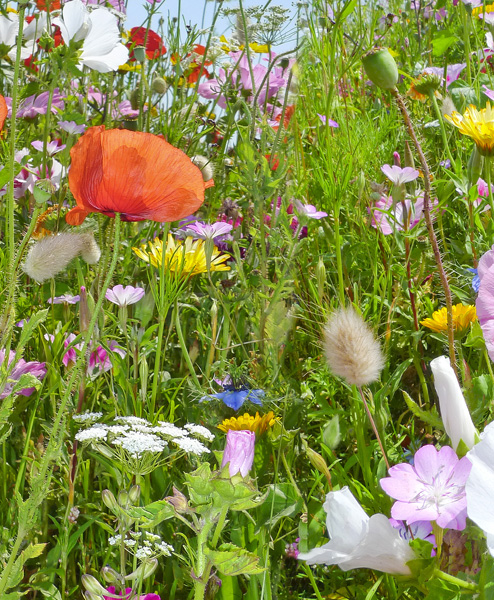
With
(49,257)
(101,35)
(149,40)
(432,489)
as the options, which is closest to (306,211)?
(101,35)

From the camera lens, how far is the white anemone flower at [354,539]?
48 centimetres

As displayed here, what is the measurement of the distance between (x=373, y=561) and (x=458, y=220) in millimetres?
914

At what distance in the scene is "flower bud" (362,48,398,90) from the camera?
0.73 meters

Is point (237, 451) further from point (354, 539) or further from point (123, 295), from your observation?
point (123, 295)

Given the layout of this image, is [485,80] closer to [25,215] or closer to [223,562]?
[25,215]

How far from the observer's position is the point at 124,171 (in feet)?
2.22

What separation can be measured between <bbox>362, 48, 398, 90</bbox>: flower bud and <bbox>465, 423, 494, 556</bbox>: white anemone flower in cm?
49

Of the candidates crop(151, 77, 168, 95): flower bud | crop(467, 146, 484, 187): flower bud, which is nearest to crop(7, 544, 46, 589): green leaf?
crop(467, 146, 484, 187): flower bud

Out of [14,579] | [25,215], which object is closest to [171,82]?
[25,215]

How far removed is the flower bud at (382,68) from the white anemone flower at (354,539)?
46cm

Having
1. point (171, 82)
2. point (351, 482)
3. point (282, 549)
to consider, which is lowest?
point (282, 549)

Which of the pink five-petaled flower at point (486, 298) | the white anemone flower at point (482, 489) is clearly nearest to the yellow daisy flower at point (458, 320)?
the pink five-petaled flower at point (486, 298)

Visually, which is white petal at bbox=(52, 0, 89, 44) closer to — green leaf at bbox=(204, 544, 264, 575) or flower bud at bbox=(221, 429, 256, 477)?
flower bud at bbox=(221, 429, 256, 477)

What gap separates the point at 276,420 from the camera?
820 millimetres
